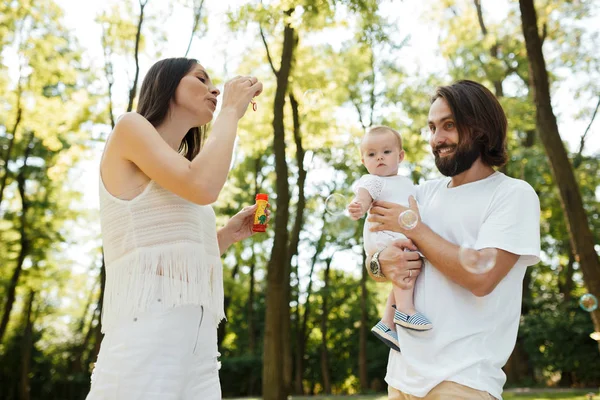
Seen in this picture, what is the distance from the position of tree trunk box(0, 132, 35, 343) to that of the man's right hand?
21.9 metres

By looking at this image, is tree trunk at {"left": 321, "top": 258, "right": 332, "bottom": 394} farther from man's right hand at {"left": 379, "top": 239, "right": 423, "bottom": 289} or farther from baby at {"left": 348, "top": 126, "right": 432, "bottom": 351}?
man's right hand at {"left": 379, "top": 239, "right": 423, "bottom": 289}

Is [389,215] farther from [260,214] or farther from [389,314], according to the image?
[260,214]

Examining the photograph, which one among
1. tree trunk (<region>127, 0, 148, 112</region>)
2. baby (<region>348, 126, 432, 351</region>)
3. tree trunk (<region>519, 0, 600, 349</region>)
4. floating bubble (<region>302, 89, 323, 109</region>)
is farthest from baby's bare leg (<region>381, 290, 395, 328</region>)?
tree trunk (<region>127, 0, 148, 112</region>)

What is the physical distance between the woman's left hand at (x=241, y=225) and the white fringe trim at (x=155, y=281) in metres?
0.63

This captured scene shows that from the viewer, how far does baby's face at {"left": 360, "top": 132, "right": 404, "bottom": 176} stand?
3.58 m

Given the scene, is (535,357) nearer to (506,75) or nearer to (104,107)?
(506,75)

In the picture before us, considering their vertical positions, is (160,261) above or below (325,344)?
above

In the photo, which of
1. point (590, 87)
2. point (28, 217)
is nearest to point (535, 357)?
point (590, 87)

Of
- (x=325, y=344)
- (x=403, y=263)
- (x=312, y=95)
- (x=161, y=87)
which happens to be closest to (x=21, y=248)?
(x=325, y=344)

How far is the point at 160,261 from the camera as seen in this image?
244 centimetres

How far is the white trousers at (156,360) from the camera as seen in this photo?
2.27 meters

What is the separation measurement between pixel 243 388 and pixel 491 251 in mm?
22723

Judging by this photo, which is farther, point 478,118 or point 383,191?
point 383,191

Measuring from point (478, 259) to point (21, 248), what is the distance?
22580 millimetres
